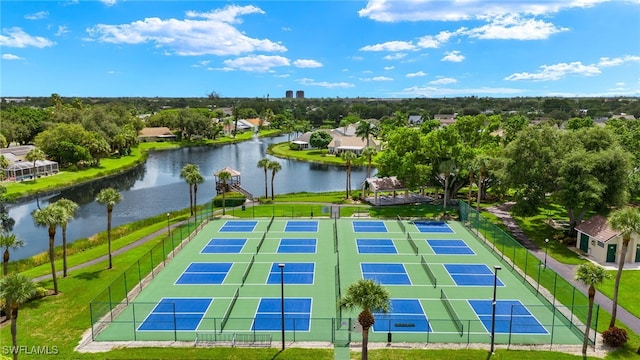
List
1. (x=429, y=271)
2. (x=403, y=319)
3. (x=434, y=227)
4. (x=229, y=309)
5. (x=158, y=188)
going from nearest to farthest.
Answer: (x=403, y=319) < (x=229, y=309) < (x=429, y=271) < (x=434, y=227) < (x=158, y=188)

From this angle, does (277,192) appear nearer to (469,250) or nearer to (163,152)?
(469,250)

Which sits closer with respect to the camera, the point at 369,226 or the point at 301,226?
the point at 301,226

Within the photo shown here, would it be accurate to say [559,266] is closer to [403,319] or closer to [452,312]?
[452,312]

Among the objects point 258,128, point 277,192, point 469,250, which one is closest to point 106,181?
point 277,192

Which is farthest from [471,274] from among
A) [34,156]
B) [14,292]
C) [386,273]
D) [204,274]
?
[34,156]

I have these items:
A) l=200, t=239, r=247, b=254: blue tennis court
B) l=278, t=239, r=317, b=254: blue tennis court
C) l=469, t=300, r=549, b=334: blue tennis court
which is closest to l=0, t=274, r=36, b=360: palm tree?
l=200, t=239, r=247, b=254: blue tennis court

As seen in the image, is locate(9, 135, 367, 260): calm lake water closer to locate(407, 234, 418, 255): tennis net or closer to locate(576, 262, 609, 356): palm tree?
locate(407, 234, 418, 255): tennis net
